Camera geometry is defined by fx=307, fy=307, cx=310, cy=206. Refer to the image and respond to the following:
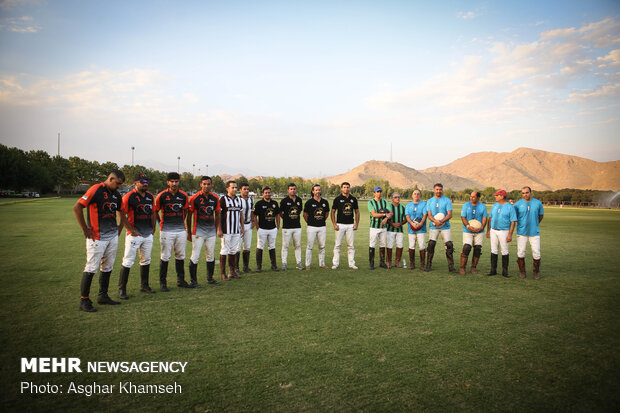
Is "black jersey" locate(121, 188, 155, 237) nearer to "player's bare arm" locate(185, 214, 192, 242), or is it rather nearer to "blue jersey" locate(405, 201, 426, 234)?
"player's bare arm" locate(185, 214, 192, 242)

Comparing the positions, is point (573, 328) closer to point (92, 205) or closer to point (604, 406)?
point (604, 406)

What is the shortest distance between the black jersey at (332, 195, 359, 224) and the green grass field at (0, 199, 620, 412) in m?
2.05

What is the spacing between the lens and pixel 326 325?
5012mm

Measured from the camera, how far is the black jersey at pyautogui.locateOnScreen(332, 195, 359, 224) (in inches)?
367

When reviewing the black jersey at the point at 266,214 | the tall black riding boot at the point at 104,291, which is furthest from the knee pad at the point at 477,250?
the tall black riding boot at the point at 104,291

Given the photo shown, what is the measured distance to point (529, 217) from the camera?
834 cm

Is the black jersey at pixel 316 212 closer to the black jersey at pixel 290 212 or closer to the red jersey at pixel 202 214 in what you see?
the black jersey at pixel 290 212

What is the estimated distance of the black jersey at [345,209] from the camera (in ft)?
30.6

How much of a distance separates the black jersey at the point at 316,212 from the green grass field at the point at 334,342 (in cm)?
199

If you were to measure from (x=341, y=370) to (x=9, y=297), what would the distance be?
6814 mm

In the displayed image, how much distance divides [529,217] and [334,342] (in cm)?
704

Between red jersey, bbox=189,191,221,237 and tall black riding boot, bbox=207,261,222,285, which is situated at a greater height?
red jersey, bbox=189,191,221,237

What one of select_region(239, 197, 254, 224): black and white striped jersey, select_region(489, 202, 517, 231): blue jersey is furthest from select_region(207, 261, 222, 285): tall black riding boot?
select_region(489, 202, 517, 231): blue jersey

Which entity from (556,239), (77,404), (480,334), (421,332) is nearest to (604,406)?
(480,334)
